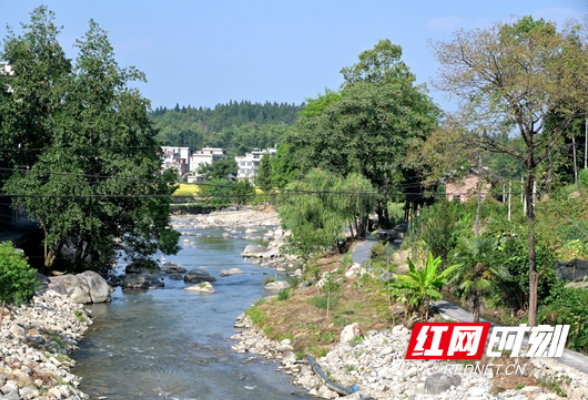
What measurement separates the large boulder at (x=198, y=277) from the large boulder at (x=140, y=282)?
1.78m

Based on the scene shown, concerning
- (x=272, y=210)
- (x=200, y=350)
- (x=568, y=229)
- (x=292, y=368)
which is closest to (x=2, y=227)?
(x=200, y=350)

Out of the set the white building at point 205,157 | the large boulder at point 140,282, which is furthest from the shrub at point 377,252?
the white building at point 205,157

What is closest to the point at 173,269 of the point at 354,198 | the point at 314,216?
the point at 314,216

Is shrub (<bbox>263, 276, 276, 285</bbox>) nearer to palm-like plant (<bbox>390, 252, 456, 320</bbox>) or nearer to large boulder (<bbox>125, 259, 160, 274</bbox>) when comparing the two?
large boulder (<bbox>125, 259, 160, 274</bbox>)

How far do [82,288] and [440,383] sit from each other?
21317 mm

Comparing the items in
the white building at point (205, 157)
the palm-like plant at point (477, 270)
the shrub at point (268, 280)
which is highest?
the white building at point (205, 157)

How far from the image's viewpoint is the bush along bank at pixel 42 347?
747 inches

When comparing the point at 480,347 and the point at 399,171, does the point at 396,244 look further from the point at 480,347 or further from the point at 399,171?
the point at 480,347

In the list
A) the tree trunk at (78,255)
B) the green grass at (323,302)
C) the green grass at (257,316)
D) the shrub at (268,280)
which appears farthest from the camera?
the shrub at (268,280)

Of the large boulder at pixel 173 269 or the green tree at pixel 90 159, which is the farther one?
the large boulder at pixel 173 269

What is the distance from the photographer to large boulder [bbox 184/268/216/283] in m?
41.8

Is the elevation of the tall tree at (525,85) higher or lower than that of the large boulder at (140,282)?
higher

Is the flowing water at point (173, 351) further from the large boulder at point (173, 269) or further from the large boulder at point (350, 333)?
the large boulder at point (173, 269)

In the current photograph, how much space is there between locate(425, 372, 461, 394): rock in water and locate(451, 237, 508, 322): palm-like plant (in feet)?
→ 12.9
